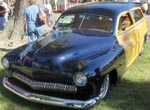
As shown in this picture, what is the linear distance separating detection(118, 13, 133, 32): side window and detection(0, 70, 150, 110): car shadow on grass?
1.17 meters

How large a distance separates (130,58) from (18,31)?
5.88 meters

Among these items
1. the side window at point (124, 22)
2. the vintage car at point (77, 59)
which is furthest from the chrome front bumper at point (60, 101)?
the side window at point (124, 22)

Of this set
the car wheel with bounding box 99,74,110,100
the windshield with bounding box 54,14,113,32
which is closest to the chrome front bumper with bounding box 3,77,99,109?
the car wheel with bounding box 99,74,110,100

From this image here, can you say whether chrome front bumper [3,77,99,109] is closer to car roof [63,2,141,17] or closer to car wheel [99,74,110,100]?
car wheel [99,74,110,100]

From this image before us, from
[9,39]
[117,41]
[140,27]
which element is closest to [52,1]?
[9,39]

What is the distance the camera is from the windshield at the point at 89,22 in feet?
22.0

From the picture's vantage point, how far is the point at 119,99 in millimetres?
6016

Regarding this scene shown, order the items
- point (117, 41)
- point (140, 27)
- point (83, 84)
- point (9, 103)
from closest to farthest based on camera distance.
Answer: point (83, 84) → point (9, 103) → point (117, 41) → point (140, 27)

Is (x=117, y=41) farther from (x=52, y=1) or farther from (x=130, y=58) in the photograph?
(x=52, y=1)

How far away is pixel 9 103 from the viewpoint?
19.1 feet

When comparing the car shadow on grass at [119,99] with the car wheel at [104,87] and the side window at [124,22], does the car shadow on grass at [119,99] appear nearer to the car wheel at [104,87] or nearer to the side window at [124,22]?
the car wheel at [104,87]

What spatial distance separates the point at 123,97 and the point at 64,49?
1.46m

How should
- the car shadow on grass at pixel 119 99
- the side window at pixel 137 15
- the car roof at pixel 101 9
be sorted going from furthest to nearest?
the side window at pixel 137 15, the car roof at pixel 101 9, the car shadow on grass at pixel 119 99

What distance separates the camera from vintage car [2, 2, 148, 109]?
5.16 m
